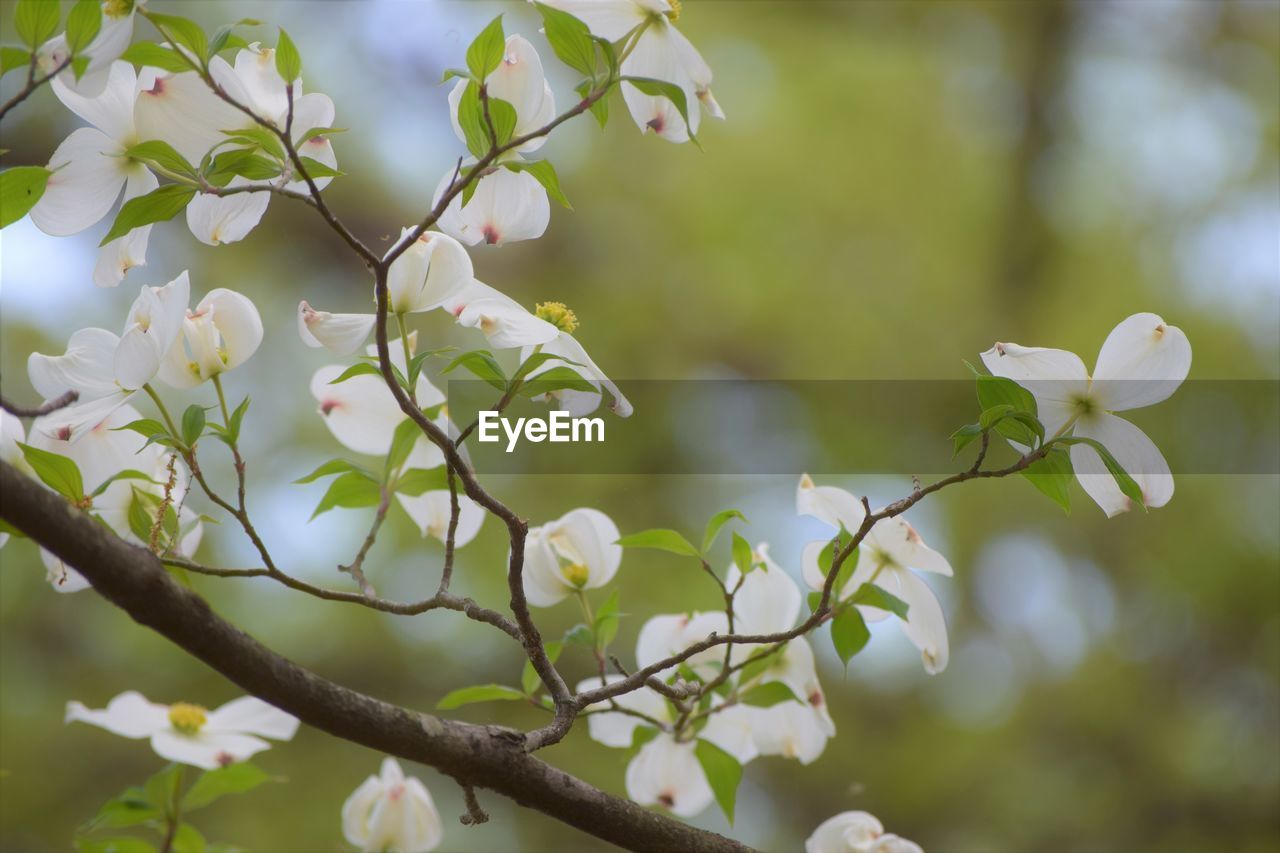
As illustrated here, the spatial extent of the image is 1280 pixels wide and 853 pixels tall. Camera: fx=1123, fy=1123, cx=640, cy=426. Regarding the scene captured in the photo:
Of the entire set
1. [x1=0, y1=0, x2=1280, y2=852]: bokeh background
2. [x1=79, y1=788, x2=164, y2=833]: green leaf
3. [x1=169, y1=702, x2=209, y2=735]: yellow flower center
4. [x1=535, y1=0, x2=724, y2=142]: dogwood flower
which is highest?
[x1=0, y1=0, x2=1280, y2=852]: bokeh background

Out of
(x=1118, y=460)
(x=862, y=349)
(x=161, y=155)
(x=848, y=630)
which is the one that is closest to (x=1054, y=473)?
(x=1118, y=460)

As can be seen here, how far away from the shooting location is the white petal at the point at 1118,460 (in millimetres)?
409

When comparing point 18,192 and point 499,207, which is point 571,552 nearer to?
point 499,207

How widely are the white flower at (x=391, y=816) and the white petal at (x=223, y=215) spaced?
10.4 inches

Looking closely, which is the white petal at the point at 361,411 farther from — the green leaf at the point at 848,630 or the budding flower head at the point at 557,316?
the green leaf at the point at 848,630

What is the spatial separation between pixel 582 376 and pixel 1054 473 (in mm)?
180

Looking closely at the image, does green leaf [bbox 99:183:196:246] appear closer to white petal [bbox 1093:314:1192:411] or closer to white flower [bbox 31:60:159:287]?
white flower [bbox 31:60:159:287]

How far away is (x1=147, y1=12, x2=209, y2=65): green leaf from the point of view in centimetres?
34

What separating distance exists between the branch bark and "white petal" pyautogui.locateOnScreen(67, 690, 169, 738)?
0.72ft

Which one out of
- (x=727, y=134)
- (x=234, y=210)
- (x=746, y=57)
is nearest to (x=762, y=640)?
(x=234, y=210)

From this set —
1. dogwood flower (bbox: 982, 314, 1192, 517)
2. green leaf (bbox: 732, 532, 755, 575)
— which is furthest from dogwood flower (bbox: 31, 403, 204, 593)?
dogwood flower (bbox: 982, 314, 1192, 517)

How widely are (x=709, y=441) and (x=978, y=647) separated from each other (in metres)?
0.51

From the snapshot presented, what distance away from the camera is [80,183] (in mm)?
401

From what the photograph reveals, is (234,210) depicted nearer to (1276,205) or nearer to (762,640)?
(762,640)
